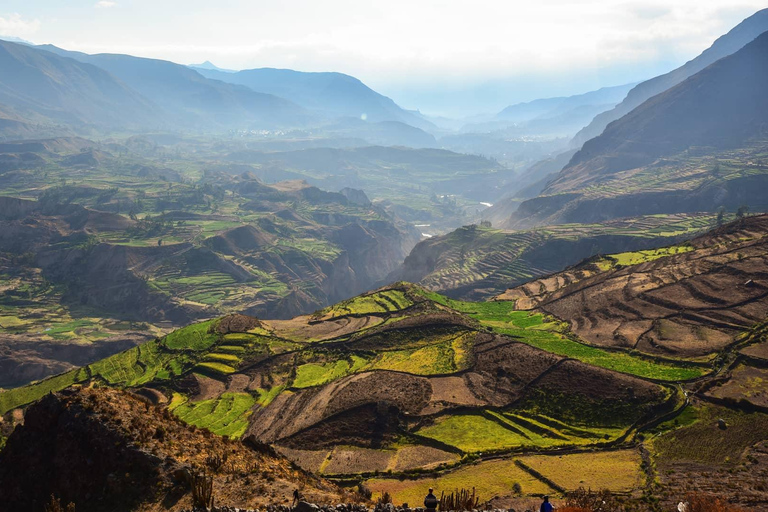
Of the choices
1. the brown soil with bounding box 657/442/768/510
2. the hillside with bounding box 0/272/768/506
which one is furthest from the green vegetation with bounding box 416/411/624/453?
the brown soil with bounding box 657/442/768/510

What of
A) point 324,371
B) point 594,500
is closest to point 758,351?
point 594,500

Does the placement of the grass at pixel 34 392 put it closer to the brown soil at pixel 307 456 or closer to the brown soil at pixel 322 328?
the brown soil at pixel 322 328

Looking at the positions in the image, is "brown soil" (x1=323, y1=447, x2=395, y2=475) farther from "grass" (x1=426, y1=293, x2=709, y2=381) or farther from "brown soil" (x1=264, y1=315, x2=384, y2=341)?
"brown soil" (x1=264, y1=315, x2=384, y2=341)

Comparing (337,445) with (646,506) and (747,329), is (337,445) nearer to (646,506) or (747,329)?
(646,506)

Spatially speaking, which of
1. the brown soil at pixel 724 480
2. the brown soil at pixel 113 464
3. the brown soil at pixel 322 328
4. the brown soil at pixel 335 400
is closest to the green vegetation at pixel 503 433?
the brown soil at pixel 335 400

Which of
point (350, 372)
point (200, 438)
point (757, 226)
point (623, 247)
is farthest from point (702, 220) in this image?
point (200, 438)

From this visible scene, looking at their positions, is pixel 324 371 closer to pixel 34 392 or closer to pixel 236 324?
pixel 236 324
